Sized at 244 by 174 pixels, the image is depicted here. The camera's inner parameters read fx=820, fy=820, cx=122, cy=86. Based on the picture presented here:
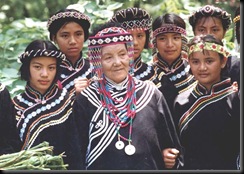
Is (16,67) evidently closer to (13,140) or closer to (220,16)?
(13,140)

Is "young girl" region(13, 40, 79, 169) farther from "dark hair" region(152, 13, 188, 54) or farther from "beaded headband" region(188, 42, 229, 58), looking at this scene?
"beaded headband" region(188, 42, 229, 58)

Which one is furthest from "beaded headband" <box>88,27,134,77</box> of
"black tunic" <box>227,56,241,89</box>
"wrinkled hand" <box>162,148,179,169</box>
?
"black tunic" <box>227,56,241,89</box>

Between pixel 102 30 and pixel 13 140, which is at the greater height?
pixel 102 30

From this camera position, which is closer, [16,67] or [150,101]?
[150,101]

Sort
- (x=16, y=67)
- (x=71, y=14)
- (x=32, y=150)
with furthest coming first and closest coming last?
(x=16, y=67)
(x=71, y=14)
(x=32, y=150)

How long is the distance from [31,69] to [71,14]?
1.23 feet

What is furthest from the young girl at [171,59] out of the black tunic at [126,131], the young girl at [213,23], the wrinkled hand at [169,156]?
the wrinkled hand at [169,156]

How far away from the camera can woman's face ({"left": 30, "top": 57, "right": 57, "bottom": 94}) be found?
409 cm

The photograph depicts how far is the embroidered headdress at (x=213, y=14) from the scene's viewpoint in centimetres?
436

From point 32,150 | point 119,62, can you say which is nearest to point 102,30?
point 119,62

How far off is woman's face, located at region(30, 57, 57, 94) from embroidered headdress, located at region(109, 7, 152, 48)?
0.44 metres

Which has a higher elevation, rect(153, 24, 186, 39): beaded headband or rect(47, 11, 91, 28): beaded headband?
rect(47, 11, 91, 28): beaded headband

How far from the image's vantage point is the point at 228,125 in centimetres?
412

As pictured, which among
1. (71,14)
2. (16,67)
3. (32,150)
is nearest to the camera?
(32,150)
